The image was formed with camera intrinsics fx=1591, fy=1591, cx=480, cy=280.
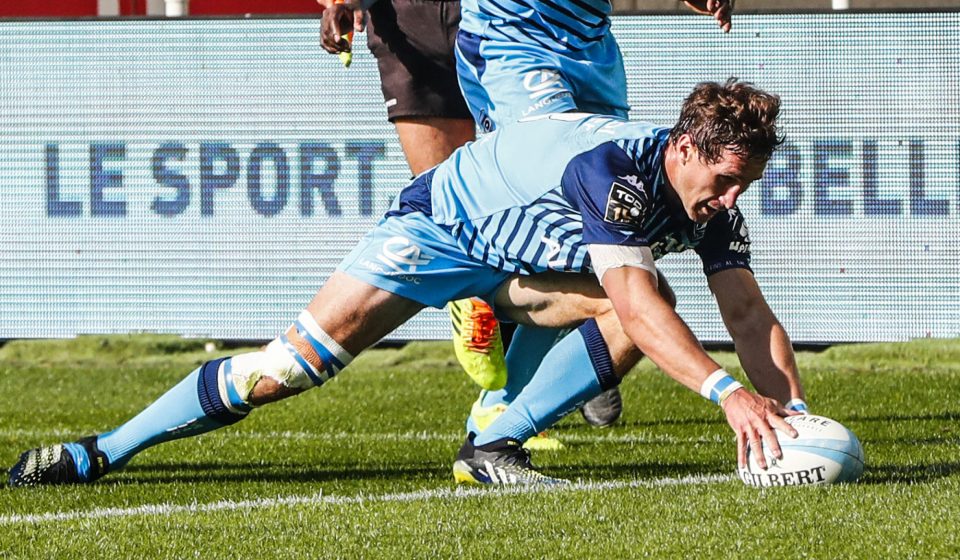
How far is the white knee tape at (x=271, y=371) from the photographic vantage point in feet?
14.2

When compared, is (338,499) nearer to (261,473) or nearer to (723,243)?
(261,473)

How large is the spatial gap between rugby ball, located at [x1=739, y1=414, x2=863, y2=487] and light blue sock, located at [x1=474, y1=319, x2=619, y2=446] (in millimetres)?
579

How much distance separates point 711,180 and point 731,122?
148 millimetres

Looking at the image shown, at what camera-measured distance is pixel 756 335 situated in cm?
426

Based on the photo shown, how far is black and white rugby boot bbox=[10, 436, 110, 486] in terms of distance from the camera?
4.43m

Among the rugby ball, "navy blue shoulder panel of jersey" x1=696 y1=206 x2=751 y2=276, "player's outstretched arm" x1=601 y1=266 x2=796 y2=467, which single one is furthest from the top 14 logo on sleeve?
the rugby ball

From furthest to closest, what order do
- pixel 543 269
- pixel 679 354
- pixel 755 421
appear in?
pixel 543 269, pixel 679 354, pixel 755 421

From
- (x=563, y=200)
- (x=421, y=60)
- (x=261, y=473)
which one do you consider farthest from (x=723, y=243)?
(x=421, y=60)

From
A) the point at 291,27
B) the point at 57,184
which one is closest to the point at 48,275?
the point at 57,184

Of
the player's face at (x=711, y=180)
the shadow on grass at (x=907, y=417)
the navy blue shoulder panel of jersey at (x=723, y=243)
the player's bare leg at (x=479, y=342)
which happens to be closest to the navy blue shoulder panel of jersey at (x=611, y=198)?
the player's face at (x=711, y=180)

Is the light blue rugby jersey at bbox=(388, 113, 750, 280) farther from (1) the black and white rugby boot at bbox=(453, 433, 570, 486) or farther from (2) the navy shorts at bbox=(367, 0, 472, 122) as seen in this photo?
(2) the navy shorts at bbox=(367, 0, 472, 122)

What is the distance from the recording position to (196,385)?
14.5ft

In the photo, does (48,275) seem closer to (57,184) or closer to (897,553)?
(57,184)

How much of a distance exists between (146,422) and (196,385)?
174mm
